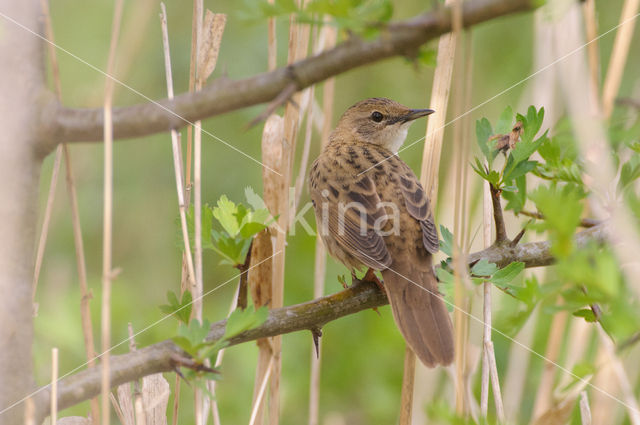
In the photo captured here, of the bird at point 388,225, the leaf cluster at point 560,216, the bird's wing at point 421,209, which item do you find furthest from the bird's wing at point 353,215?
the leaf cluster at point 560,216

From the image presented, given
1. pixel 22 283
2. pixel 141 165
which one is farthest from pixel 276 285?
pixel 141 165

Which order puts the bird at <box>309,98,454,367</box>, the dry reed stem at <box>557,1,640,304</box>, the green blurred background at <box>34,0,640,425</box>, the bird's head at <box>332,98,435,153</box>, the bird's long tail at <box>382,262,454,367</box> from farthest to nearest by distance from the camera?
the green blurred background at <box>34,0,640,425</box>, the bird's head at <box>332,98,435,153</box>, the bird at <box>309,98,454,367</box>, the bird's long tail at <box>382,262,454,367</box>, the dry reed stem at <box>557,1,640,304</box>

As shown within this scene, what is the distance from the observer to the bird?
8.05ft

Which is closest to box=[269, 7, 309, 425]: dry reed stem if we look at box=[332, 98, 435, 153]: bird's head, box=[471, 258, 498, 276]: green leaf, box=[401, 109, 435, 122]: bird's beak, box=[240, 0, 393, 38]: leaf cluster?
box=[471, 258, 498, 276]: green leaf

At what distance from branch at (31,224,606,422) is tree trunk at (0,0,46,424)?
16cm

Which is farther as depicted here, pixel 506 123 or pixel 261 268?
pixel 261 268

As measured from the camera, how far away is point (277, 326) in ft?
6.30

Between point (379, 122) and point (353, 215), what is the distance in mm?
984

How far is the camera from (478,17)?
122 cm

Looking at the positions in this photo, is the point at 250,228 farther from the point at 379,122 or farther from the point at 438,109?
the point at 379,122

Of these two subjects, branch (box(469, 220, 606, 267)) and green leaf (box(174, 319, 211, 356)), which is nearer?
green leaf (box(174, 319, 211, 356))

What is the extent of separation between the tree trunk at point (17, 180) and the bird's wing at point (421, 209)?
5.22ft

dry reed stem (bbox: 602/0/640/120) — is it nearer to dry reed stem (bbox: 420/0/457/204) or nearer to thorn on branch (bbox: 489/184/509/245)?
thorn on branch (bbox: 489/184/509/245)

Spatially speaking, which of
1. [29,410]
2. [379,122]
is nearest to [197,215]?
[29,410]
